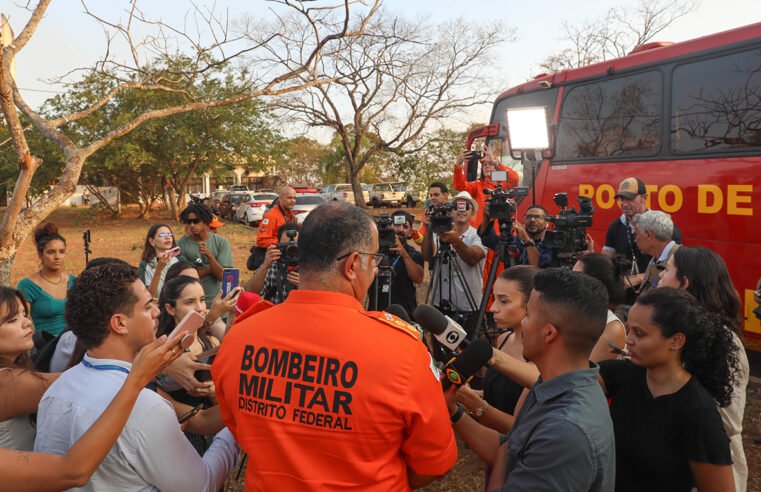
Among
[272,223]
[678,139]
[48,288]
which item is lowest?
[48,288]

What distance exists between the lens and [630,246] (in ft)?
17.3

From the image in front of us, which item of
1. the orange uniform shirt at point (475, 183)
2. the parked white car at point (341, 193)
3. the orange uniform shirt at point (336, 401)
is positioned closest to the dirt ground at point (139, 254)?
the orange uniform shirt at point (336, 401)

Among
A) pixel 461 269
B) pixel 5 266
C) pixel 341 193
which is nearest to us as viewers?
pixel 461 269

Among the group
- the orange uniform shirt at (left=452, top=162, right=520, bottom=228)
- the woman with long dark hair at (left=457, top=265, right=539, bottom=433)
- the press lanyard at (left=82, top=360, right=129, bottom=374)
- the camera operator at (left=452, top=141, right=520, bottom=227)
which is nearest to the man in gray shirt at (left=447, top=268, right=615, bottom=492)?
the woman with long dark hair at (left=457, top=265, right=539, bottom=433)

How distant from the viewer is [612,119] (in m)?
6.55

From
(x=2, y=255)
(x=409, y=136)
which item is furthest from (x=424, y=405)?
(x=409, y=136)

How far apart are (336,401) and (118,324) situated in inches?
38.0

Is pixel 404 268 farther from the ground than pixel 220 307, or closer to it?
closer to it

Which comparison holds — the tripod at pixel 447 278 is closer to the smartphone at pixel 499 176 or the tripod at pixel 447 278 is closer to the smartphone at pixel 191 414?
the smartphone at pixel 499 176

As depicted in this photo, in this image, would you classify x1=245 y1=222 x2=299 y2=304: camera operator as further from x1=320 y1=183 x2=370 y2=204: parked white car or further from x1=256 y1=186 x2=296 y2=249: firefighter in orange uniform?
x1=320 y1=183 x2=370 y2=204: parked white car

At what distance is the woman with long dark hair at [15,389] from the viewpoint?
2107mm

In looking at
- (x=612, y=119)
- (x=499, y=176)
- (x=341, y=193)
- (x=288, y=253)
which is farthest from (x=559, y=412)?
(x=341, y=193)

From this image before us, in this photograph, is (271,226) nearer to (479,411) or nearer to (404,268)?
(404,268)

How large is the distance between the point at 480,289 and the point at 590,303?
3.47m
